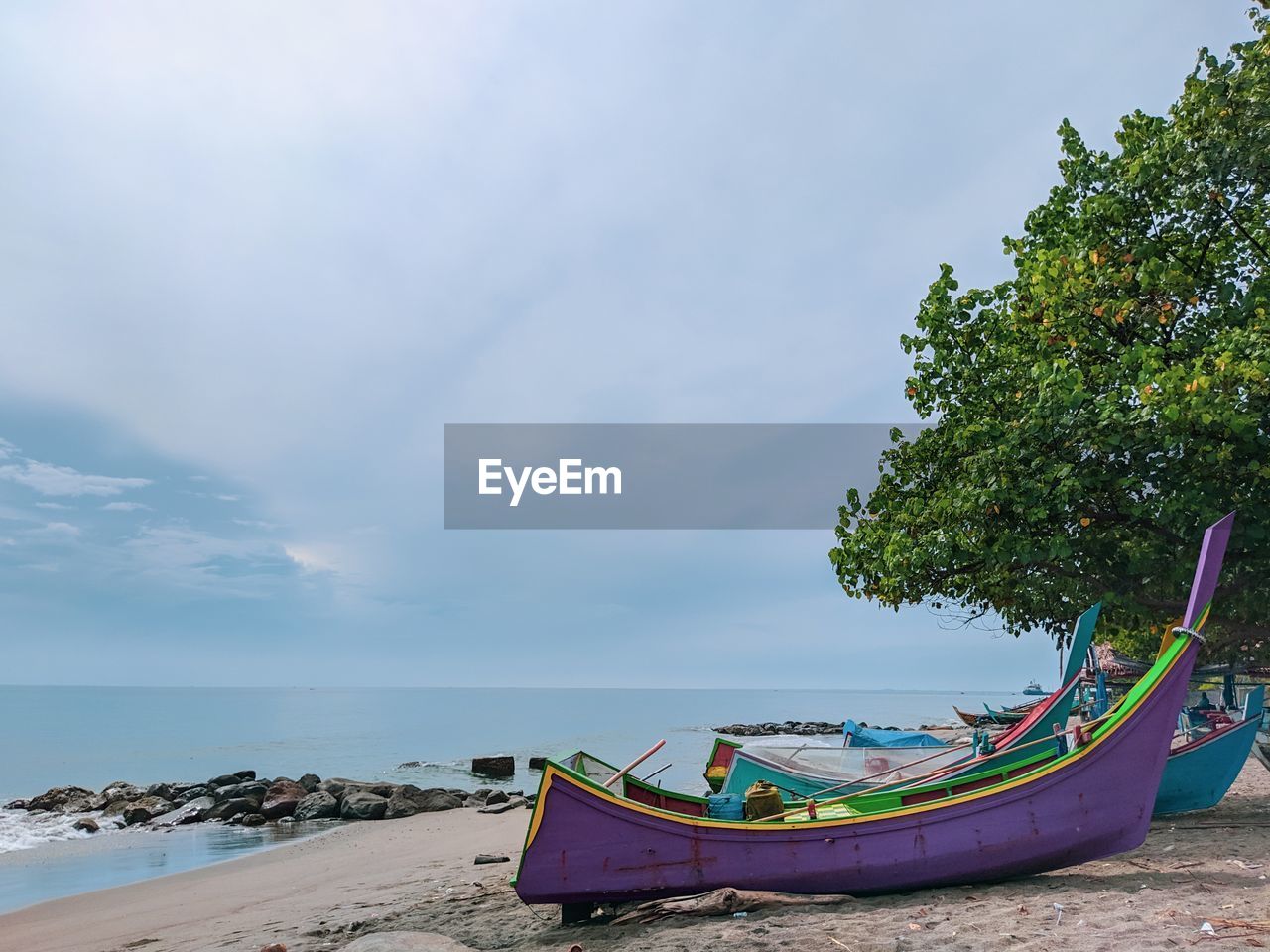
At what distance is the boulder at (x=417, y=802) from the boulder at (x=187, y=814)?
6331 mm

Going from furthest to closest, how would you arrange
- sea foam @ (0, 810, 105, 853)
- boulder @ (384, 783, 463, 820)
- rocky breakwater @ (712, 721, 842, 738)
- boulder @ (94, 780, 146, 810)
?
rocky breakwater @ (712, 721, 842, 738), boulder @ (94, 780, 146, 810), boulder @ (384, 783, 463, 820), sea foam @ (0, 810, 105, 853)

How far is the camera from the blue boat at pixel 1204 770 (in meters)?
12.1

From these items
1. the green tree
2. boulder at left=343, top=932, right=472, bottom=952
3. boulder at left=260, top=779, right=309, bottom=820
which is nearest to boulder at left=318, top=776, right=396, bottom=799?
boulder at left=260, top=779, right=309, bottom=820

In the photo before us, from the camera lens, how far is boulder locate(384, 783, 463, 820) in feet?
82.9

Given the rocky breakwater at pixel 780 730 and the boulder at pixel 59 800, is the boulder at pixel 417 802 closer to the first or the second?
the boulder at pixel 59 800

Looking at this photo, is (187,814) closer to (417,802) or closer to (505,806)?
(417,802)

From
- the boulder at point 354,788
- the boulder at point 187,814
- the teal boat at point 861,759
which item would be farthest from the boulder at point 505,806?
the teal boat at point 861,759

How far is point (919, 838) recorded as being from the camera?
855cm

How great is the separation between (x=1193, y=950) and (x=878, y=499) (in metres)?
10.0

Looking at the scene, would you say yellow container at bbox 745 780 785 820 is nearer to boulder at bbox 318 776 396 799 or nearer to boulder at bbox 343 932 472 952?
boulder at bbox 343 932 472 952

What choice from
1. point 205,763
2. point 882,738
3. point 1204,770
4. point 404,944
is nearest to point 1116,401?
point 1204,770

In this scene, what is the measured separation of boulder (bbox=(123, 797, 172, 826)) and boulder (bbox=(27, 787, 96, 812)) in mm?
2668

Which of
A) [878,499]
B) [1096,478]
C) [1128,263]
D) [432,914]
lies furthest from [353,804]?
[1128,263]

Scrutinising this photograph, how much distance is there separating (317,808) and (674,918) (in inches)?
823
